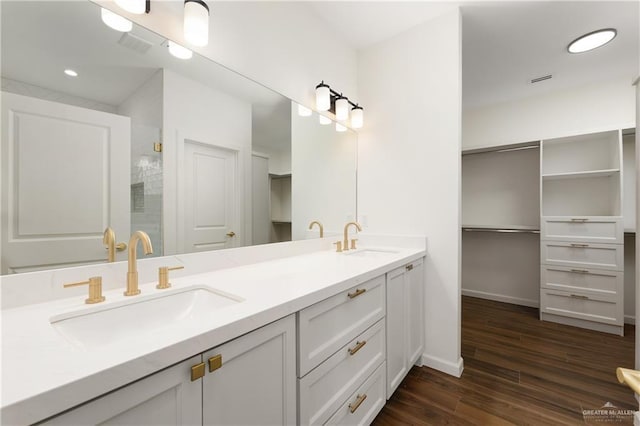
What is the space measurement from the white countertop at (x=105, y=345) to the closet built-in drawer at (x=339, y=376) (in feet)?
0.94

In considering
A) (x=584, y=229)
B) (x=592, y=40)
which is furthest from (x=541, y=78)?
(x=584, y=229)

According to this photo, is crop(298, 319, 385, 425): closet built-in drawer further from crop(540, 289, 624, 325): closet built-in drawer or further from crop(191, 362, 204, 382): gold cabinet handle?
crop(540, 289, 624, 325): closet built-in drawer

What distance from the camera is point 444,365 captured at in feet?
6.21

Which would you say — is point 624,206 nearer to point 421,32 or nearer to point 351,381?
point 421,32

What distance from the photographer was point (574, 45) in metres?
2.24

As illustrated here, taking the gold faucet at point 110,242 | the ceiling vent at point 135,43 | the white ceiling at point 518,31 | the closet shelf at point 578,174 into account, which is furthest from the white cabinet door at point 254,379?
the closet shelf at point 578,174

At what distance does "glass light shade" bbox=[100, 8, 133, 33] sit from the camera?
98 centimetres

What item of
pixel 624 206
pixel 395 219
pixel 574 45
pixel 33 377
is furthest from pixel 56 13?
pixel 624 206

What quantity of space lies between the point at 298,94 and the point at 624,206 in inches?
142

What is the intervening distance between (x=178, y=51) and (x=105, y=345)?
1.22 metres

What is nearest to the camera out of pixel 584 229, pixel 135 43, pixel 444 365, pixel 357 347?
pixel 135 43

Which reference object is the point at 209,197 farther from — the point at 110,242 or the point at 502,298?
the point at 502,298

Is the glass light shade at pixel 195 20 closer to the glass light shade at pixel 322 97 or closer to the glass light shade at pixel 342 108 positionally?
the glass light shade at pixel 322 97

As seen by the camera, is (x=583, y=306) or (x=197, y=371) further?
(x=583, y=306)
